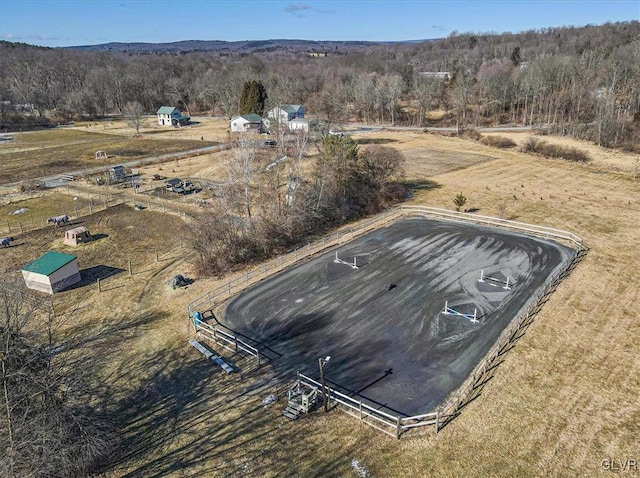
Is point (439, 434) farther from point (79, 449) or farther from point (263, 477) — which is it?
point (79, 449)

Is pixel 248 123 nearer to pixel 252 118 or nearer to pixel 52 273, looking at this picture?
pixel 252 118

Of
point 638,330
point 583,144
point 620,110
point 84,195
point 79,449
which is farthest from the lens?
point 620,110

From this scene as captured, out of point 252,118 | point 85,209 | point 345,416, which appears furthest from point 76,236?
point 252,118

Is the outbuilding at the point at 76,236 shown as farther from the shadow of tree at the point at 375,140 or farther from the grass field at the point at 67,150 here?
the shadow of tree at the point at 375,140

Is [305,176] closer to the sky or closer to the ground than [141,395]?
closer to the sky

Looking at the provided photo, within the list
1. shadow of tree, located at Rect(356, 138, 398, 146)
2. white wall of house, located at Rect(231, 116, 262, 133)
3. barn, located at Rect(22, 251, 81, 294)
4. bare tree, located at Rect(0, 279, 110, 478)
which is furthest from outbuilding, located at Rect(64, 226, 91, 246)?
shadow of tree, located at Rect(356, 138, 398, 146)

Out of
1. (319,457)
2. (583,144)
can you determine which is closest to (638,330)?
(319,457)
